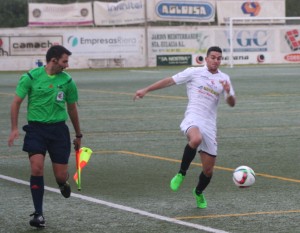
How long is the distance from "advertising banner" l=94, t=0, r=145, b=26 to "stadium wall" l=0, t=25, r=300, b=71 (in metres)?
3.72

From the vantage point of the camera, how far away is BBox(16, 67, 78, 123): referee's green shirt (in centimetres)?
987

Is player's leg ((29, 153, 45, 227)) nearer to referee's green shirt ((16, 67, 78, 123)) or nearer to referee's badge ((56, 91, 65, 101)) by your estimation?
referee's green shirt ((16, 67, 78, 123))

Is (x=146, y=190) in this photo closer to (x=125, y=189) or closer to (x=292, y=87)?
(x=125, y=189)

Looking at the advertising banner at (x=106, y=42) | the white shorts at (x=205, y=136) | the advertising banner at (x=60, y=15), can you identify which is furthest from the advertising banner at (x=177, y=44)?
the white shorts at (x=205, y=136)

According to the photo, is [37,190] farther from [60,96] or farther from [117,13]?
[117,13]

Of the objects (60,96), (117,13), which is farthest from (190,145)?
(117,13)

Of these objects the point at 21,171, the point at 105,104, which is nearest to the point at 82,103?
the point at 105,104

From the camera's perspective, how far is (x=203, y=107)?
10930mm

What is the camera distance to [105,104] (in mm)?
28500

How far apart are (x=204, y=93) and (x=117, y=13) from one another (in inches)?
2404

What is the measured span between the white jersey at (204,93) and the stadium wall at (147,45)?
53.0 metres

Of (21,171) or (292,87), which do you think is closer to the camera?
(21,171)

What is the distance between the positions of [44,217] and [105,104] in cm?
1833

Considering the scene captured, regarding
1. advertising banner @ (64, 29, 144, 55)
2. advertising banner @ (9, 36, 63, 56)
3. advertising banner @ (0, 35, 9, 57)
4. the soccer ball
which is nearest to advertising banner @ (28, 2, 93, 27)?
advertising banner @ (64, 29, 144, 55)
